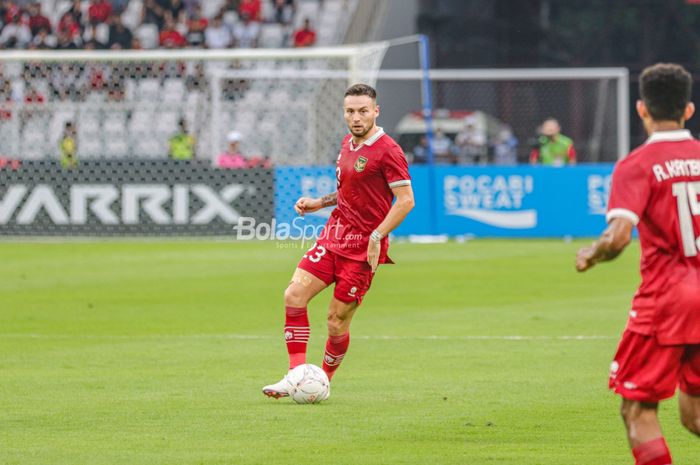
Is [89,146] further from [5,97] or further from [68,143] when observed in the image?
[68,143]

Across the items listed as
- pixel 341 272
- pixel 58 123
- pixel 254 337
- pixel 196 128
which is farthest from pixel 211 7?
pixel 341 272

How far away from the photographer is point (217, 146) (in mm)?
28172

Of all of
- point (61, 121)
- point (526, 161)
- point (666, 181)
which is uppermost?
point (666, 181)

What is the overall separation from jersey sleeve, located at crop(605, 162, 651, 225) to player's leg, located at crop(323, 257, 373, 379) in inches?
148

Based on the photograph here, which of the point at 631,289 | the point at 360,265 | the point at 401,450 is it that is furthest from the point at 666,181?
the point at 631,289

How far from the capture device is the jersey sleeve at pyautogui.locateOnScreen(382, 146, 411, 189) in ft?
30.8

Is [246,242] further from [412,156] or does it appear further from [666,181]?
[666,181]

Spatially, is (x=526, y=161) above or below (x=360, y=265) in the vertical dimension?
below

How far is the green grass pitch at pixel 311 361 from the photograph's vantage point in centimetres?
773

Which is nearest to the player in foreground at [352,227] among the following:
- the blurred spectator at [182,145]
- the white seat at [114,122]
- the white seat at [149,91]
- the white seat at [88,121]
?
the blurred spectator at [182,145]

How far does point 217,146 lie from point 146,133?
2.92m

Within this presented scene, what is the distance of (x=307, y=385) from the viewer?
9172mm

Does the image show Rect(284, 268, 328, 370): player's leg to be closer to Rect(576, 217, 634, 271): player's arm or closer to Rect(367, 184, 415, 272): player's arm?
Rect(367, 184, 415, 272): player's arm

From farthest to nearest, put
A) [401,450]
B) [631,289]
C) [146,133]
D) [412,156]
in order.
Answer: [412,156], [146,133], [631,289], [401,450]
